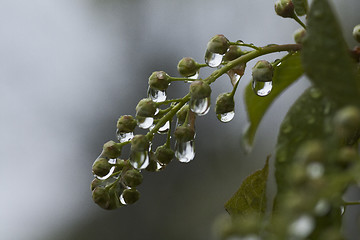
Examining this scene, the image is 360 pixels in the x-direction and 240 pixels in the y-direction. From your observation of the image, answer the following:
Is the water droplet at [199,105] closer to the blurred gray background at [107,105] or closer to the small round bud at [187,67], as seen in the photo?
the small round bud at [187,67]

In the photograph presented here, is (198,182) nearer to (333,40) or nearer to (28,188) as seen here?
(28,188)

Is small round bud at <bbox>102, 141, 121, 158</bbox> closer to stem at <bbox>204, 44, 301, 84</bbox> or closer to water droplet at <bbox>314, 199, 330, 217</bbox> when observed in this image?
stem at <bbox>204, 44, 301, 84</bbox>

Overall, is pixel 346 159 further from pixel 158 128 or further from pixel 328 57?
pixel 158 128

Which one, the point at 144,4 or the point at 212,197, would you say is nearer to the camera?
the point at 212,197

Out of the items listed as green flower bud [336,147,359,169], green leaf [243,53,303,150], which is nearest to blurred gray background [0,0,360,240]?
green leaf [243,53,303,150]

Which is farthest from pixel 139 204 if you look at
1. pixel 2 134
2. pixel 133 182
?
pixel 133 182

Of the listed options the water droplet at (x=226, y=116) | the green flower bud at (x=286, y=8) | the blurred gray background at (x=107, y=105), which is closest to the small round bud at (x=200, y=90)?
the water droplet at (x=226, y=116)

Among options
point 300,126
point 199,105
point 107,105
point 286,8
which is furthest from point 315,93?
point 107,105

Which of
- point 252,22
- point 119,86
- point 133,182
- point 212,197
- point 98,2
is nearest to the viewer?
point 133,182
